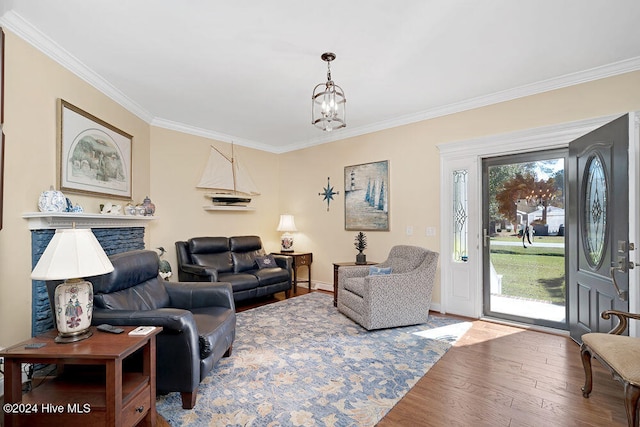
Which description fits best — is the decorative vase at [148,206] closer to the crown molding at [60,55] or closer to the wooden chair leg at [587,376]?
the crown molding at [60,55]

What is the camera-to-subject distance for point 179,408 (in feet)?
6.46

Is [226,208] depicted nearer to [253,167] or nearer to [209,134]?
[253,167]

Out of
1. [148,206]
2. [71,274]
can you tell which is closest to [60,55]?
[148,206]

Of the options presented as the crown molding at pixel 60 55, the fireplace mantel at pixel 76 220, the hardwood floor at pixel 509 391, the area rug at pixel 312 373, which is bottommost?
the hardwood floor at pixel 509 391

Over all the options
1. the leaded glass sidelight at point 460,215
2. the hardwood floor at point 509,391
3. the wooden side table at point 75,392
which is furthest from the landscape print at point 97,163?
the leaded glass sidelight at point 460,215

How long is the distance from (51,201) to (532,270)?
16.0 ft

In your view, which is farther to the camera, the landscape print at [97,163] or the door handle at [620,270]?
the landscape print at [97,163]

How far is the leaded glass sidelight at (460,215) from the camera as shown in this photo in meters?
3.89

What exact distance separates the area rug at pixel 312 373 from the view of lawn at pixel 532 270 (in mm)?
818

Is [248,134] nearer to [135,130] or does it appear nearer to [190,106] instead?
[190,106]

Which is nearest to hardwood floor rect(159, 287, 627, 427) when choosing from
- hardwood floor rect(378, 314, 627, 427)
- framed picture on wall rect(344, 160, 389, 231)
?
hardwood floor rect(378, 314, 627, 427)

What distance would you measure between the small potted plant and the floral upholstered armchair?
436mm

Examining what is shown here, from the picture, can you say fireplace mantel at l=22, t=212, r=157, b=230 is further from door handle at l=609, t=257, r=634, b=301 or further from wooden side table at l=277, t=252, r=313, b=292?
door handle at l=609, t=257, r=634, b=301

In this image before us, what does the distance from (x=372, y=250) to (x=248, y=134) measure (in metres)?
2.86
